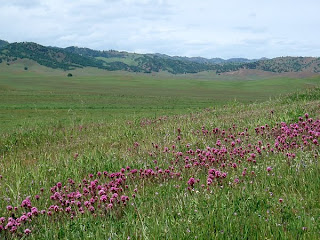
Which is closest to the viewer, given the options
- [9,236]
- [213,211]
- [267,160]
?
[213,211]

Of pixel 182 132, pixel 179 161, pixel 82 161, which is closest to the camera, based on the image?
pixel 179 161

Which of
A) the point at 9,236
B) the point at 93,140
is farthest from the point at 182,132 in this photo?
the point at 9,236

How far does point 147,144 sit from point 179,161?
3.17 m

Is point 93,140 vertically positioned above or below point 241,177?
below

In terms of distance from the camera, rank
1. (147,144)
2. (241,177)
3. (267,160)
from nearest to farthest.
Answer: (241,177)
(267,160)
(147,144)

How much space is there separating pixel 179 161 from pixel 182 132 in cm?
402

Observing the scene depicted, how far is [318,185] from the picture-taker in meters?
4.93

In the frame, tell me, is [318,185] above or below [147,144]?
above

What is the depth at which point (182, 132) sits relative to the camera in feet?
38.7

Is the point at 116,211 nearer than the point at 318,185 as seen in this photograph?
No

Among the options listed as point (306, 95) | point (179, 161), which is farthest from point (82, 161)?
point (306, 95)

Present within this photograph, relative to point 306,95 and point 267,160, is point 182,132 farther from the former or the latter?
point 306,95

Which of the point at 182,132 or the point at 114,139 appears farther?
the point at 114,139

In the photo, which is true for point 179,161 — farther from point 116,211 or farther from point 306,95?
point 306,95
